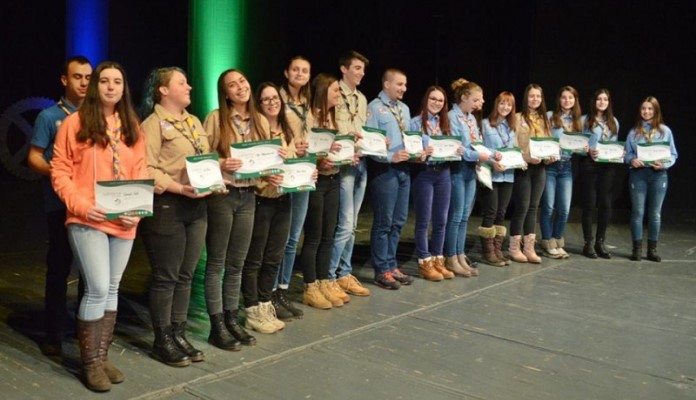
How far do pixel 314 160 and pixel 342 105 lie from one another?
701mm

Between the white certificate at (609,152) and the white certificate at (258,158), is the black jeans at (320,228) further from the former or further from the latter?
the white certificate at (609,152)

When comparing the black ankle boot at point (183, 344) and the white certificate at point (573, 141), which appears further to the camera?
the white certificate at point (573, 141)

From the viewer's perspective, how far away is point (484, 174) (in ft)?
17.9

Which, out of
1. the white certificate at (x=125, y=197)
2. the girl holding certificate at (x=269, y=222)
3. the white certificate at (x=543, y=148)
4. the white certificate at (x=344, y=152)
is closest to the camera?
the white certificate at (x=125, y=197)

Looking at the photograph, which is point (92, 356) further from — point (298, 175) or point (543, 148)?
point (543, 148)

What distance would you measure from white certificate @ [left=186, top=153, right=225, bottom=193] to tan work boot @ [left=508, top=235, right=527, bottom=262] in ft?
11.5

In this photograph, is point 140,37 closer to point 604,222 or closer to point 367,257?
point 367,257

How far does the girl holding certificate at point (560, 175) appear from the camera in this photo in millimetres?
6125

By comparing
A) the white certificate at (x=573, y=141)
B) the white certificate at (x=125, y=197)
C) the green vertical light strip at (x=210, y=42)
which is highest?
the green vertical light strip at (x=210, y=42)

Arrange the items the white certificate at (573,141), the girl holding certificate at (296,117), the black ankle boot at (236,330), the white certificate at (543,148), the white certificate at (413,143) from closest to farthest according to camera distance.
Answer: the black ankle boot at (236,330) < the girl holding certificate at (296,117) < the white certificate at (413,143) < the white certificate at (543,148) < the white certificate at (573,141)

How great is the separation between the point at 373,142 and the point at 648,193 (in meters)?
3.19

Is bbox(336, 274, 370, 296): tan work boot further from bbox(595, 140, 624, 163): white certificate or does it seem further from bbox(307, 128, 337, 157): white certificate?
bbox(595, 140, 624, 163): white certificate

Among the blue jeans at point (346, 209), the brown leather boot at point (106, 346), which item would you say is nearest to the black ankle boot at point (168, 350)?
the brown leather boot at point (106, 346)

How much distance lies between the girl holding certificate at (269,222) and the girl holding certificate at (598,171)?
132 inches
